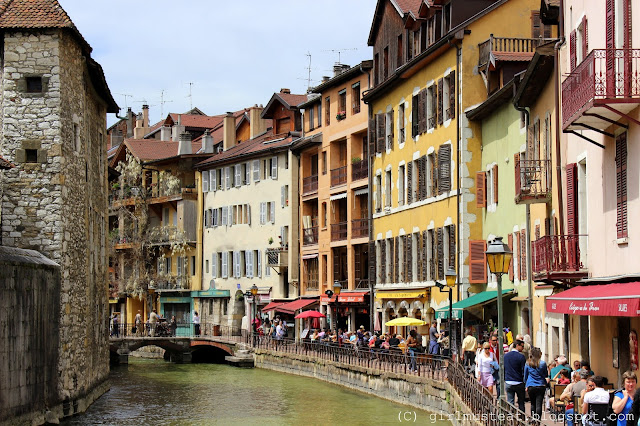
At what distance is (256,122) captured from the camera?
75250 mm

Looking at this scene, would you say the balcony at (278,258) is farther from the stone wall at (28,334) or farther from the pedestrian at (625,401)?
the pedestrian at (625,401)

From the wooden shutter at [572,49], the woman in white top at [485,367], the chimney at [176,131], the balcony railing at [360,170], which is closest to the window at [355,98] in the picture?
the balcony railing at [360,170]

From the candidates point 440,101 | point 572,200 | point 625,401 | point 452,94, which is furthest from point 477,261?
point 625,401

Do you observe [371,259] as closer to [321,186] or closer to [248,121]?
[321,186]

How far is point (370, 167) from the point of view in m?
53.2

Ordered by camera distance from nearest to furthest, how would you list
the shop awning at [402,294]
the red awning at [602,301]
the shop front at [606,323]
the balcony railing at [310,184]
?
the red awning at [602,301]
the shop front at [606,323]
the shop awning at [402,294]
the balcony railing at [310,184]

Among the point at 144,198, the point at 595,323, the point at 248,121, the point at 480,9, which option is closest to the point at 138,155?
the point at 144,198

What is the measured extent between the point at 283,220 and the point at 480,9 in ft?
87.7

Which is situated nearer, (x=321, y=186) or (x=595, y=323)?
(x=595, y=323)

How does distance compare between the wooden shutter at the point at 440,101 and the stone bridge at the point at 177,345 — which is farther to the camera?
the stone bridge at the point at 177,345

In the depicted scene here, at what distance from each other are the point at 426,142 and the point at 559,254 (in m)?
20.0

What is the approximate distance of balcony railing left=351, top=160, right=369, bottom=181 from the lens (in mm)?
54841

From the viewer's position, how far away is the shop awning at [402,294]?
→ 4491cm

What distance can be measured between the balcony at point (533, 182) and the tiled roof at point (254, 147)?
35.9 metres
